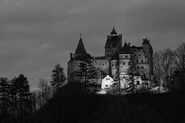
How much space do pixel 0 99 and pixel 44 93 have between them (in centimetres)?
2909

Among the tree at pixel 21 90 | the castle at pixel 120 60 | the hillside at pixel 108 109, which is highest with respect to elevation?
the castle at pixel 120 60

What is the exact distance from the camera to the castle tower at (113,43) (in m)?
135

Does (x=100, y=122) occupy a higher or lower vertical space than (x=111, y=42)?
lower

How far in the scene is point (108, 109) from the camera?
77812 mm

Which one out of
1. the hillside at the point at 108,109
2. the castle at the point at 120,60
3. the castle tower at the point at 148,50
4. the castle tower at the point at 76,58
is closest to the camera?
the hillside at the point at 108,109

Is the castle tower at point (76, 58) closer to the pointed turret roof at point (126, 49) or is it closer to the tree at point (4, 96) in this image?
the pointed turret roof at point (126, 49)

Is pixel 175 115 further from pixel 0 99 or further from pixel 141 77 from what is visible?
pixel 141 77

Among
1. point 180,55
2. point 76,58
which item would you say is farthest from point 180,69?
point 76,58

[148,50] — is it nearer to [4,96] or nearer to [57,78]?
[57,78]

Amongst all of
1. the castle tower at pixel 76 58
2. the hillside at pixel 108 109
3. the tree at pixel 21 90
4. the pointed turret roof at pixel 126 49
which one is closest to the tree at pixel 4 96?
the tree at pixel 21 90

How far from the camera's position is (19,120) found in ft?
242

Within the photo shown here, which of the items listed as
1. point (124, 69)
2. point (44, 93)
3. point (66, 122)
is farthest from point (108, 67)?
point (66, 122)

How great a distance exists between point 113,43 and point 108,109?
6106 centimetres

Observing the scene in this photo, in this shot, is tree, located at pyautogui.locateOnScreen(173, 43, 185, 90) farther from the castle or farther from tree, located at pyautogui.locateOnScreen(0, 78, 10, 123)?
tree, located at pyautogui.locateOnScreen(0, 78, 10, 123)
